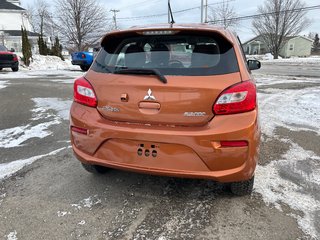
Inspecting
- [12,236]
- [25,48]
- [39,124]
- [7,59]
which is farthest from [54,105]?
[25,48]

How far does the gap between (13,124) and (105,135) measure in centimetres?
392

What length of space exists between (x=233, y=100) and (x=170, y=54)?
2.51 feet

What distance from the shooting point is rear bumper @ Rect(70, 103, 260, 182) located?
259cm

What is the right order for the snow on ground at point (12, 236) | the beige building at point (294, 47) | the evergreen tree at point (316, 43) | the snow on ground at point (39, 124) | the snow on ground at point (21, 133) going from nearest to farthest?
the snow on ground at point (12, 236)
the snow on ground at point (21, 133)
the snow on ground at point (39, 124)
the beige building at point (294, 47)
the evergreen tree at point (316, 43)

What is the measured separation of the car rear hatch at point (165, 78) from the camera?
2.62m

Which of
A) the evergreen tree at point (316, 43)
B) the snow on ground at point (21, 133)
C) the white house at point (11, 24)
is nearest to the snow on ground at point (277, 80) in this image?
the snow on ground at point (21, 133)

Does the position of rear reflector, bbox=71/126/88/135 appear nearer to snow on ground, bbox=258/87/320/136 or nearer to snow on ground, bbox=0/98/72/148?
snow on ground, bbox=0/98/72/148

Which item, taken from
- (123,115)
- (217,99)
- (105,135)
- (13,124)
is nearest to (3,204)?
(105,135)

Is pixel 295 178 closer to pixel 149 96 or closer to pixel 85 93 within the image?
pixel 149 96

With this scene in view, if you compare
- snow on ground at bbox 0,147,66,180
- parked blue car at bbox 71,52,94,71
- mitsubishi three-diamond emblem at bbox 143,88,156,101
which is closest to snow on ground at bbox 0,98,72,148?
snow on ground at bbox 0,147,66,180

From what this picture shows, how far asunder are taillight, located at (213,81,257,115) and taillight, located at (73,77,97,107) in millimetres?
1155

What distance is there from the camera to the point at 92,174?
12.2ft

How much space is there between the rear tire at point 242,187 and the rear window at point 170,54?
111 cm

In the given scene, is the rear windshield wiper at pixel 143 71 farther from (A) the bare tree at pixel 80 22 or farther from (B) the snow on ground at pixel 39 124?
(A) the bare tree at pixel 80 22
